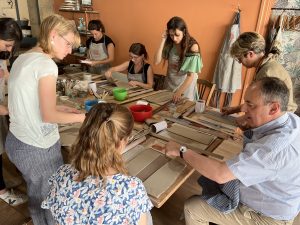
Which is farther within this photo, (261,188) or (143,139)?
(143,139)

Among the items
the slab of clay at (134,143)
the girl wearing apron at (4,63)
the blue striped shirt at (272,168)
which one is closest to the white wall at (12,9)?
the girl wearing apron at (4,63)

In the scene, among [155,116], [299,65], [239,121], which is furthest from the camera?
[299,65]

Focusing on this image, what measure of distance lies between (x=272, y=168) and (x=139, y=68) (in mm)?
2012

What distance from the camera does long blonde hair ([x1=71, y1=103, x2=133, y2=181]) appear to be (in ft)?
3.04

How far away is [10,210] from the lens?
200 centimetres

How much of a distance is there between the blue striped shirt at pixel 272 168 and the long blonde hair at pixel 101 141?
54 centimetres

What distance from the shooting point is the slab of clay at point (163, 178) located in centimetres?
115

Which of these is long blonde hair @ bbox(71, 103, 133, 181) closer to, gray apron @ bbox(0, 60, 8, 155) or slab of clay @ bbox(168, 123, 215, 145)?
slab of clay @ bbox(168, 123, 215, 145)

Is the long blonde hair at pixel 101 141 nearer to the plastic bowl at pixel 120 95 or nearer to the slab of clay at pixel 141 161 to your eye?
the slab of clay at pixel 141 161

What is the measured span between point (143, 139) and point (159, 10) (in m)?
2.52

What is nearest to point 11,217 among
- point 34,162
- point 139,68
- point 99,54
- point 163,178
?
point 34,162

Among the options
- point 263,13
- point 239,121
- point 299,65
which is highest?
point 263,13

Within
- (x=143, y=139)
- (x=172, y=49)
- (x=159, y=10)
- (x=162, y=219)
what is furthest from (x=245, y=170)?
(x=159, y=10)

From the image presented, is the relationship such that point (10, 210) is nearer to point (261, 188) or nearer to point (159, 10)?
point (261, 188)
